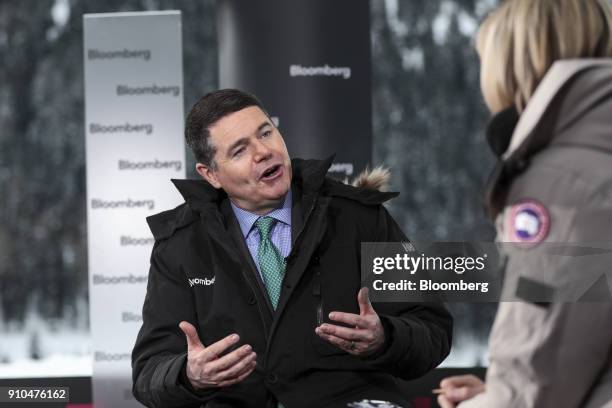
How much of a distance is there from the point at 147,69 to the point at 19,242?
2.08 m

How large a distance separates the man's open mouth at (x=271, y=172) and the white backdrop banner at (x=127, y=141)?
7.81ft

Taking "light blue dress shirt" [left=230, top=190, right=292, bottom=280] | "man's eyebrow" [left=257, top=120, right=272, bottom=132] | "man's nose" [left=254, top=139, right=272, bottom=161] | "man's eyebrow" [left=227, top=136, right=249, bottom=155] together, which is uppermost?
"man's eyebrow" [left=257, top=120, right=272, bottom=132]

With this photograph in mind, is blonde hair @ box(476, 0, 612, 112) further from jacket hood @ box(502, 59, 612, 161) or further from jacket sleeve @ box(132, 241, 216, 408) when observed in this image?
jacket sleeve @ box(132, 241, 216, 408)

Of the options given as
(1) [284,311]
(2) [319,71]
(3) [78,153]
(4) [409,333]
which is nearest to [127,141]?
(2) [319,71]

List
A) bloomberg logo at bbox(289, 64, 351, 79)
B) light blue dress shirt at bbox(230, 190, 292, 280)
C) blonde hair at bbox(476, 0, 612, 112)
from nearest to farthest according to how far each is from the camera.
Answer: blonde hair at bbox(476, 0, 612, 112) → light blue dress shirt at bbox(230, 190, 292, 280) → bloomberg logo at bbox(289, 64, 351, 79)

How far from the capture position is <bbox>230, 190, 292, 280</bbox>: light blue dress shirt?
8.63 ft

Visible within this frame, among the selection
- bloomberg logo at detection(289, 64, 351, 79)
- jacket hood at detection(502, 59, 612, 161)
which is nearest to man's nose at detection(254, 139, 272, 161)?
jacket hood at detection(502, 59, 612, 161)

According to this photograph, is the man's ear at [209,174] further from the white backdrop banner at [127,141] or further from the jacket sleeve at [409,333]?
the white backdrop banner at [127,141]

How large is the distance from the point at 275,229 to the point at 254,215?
8 centimetres

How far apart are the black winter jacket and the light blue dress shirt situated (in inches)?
1.5

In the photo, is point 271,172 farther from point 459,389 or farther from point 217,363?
point 459,389

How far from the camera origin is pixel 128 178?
16.5 ft

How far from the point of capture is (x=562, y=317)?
120 centimetres

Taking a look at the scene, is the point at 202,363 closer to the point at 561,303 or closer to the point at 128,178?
the point at 561,303
